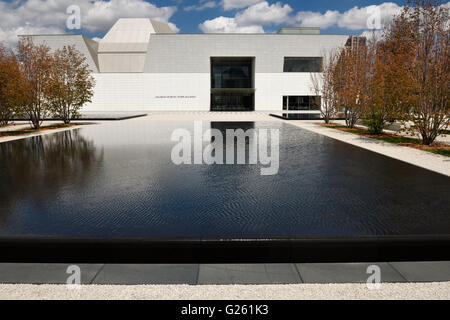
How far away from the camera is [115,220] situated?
4.50 metres

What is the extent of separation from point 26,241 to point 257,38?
49.3 m

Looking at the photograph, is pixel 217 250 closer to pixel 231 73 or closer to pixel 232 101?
pixel 232 101

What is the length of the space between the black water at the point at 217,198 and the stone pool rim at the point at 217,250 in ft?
0.63

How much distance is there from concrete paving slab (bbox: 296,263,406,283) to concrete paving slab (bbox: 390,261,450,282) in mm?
93

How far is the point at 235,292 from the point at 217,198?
2.66 meters

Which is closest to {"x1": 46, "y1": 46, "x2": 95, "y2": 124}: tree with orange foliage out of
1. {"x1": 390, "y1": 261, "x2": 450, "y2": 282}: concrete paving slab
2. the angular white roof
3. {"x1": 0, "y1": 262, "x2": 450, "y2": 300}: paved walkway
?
{"x1": 0, "y1": 262, "x2": 450, "y2": 300}: paved walkway

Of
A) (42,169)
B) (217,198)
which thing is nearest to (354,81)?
(217,198)

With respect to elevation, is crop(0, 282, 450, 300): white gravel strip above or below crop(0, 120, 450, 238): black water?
below

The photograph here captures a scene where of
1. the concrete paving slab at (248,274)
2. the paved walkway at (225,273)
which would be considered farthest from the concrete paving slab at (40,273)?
the concrete paving slab at (248,274)

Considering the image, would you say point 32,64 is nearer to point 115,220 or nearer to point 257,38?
point 115,220

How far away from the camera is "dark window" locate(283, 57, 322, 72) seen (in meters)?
50.6

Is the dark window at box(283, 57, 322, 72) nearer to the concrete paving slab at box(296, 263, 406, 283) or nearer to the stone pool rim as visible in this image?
the stone pool rim

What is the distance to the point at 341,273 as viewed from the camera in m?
3.40
